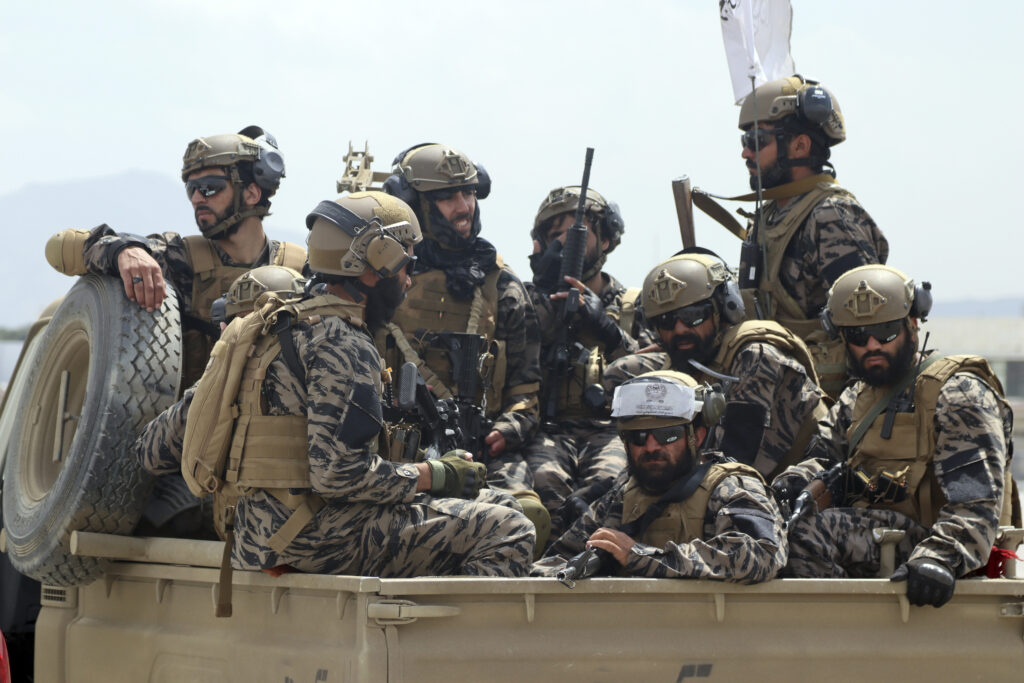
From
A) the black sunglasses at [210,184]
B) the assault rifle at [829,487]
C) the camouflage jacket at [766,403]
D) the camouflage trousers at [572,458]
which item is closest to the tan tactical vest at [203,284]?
the black sunglasses at [210,184]

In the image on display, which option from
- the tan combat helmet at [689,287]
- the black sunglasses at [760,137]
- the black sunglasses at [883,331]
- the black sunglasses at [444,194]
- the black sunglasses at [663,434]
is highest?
the black sunglasses at [760,137]

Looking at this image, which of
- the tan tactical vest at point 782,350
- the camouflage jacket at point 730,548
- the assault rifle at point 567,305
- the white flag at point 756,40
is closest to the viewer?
the camouflage jacket at point 730,548

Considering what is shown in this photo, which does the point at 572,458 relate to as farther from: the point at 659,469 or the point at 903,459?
the point at 903,459

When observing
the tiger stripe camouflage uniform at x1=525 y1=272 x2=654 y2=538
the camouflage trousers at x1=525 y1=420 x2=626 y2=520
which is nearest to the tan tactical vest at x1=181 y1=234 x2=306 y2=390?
the tiger stripe camouflage uniform at x1=525 y1=272 x2=654 y2=538

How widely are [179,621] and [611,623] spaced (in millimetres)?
1850

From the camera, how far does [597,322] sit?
7.64 meters

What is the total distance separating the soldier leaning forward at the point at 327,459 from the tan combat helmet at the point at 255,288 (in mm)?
940

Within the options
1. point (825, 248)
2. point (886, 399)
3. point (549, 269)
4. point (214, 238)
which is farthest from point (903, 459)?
point (214, 238)

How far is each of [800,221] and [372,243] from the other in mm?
3095

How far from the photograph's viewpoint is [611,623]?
477cm

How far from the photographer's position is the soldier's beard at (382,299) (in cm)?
532

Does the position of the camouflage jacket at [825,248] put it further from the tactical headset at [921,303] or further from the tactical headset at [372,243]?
the tactical headset at [372,243]

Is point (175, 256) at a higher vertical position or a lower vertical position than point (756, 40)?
lower

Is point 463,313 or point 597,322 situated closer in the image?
point 463,313
